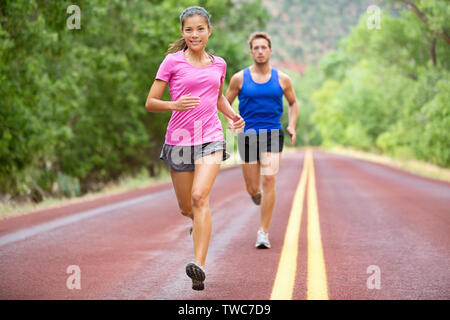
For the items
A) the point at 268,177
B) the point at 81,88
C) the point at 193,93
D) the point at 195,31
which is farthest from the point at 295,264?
the point at 81,88

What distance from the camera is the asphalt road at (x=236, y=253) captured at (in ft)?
14.8

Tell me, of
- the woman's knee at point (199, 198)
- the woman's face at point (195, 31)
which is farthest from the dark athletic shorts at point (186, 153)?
the woman's face at point (195, 31)

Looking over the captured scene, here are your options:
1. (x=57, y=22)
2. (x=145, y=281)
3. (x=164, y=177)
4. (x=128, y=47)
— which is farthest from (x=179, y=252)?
(x=164, y=177)

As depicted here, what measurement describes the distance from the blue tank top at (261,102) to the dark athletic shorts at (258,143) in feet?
0.21

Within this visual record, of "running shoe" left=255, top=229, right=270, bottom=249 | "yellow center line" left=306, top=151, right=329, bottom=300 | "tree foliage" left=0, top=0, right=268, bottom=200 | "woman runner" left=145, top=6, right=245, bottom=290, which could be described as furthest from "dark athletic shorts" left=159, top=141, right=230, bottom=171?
"tree foliage" left=0, top=0, right=268, bottom=200

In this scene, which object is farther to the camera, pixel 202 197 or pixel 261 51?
pixel 261 51

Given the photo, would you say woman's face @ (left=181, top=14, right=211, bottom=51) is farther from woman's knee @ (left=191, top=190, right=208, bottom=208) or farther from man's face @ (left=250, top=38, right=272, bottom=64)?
man's face @ (left=250, top=38, right=272, bottom=64)

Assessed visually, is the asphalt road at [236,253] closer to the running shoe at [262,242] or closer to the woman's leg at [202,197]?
the running shoe at [262,242]

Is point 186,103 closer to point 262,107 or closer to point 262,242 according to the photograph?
point 262,107

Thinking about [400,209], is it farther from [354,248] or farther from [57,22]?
[57,22]

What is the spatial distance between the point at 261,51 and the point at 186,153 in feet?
7.08

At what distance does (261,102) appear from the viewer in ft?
20.3

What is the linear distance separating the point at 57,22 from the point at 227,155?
7923 millimetres
